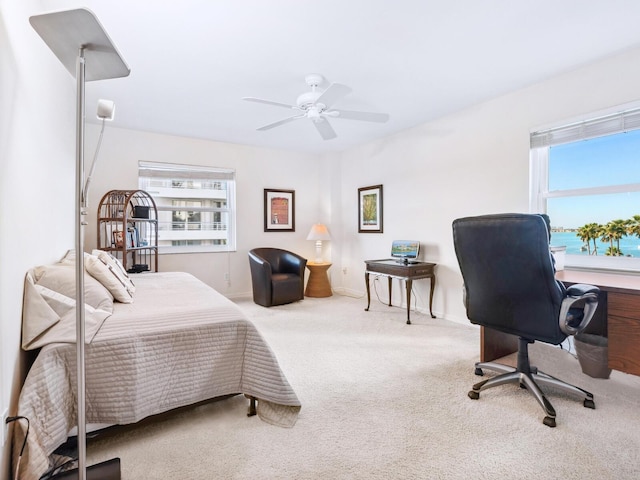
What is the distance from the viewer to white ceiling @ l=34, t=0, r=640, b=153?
2.00 metres

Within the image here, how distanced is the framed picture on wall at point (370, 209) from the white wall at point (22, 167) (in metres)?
3.62

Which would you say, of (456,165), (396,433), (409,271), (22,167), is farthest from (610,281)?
(22,167)

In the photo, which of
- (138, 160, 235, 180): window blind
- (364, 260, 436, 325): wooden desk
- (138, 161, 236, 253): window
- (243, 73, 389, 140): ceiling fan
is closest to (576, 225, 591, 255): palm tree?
(364, 260, 436, 325): wooden desk

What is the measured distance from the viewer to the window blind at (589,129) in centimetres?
254

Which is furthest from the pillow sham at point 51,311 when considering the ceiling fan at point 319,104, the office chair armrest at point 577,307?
the office chair armrest at point 577,307

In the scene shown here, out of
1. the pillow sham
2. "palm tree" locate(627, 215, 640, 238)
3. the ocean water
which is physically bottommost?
the pillow sham

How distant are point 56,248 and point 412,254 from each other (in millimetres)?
3465

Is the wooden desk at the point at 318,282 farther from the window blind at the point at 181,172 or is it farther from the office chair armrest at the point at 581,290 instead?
the office chair armrest at the point at 581,290

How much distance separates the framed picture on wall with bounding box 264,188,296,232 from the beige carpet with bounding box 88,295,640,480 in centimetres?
301

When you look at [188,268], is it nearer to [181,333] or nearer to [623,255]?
[181,333]

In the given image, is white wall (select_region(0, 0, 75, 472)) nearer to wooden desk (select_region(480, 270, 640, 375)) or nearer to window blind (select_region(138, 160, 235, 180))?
window blind (select_region(138, 160, 235, 180))

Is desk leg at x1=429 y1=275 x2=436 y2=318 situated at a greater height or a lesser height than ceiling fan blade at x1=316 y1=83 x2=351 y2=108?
lesser

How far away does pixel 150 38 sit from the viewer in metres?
2.29

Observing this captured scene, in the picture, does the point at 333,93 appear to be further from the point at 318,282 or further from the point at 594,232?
the point at 318,282
